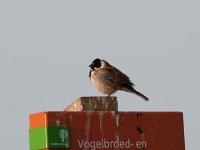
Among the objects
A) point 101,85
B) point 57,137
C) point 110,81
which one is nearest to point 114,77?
point 110,81

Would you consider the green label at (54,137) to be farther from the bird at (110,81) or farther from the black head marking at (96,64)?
the black head marking at (96,64)

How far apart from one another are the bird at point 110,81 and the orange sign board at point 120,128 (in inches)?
141

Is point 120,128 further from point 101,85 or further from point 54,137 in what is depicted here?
point 101,85

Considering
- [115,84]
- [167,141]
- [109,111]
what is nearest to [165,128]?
[167,141]

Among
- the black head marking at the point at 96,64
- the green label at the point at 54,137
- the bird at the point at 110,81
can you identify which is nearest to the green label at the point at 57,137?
the green label at the point at 54,137

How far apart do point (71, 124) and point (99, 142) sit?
365mm

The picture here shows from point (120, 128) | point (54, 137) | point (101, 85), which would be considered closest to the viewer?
point (54, 137)

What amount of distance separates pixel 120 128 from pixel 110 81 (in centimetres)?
403

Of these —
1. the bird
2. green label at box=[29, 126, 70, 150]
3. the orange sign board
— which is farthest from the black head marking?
green label at box=[29, 126, 70, 150]

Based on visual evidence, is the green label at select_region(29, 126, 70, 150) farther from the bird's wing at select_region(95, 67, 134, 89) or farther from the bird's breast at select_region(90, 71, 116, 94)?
the bird's wing at select_region(95, 67, 134, 89)

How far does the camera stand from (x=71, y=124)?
7.79m

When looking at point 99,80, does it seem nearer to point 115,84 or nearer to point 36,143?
point 115,84

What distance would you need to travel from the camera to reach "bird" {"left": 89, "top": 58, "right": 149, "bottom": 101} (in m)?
11.9

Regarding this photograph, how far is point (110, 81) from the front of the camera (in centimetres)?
1200
